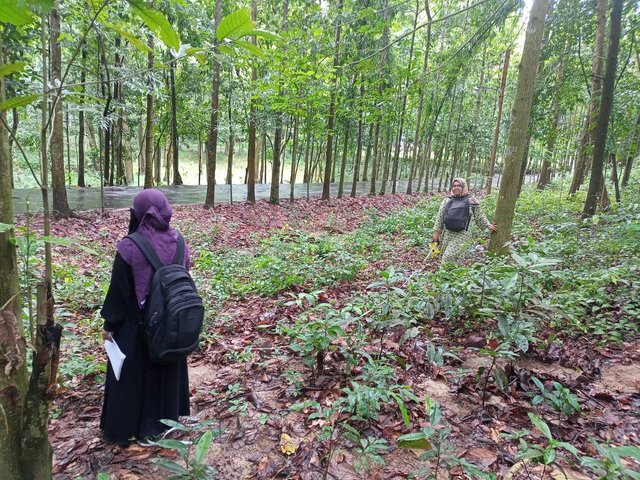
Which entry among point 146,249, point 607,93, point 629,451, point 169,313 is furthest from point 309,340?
point 607,93

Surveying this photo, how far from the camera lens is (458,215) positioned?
5.52 meters

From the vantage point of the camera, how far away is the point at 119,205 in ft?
44.0

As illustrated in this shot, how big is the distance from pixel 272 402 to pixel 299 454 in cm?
67

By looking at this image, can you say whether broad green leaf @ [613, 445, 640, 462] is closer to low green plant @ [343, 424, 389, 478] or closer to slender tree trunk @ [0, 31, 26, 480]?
low green plant @ [343, 424, 389, 478]

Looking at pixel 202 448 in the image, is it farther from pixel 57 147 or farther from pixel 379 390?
pixel 57 147

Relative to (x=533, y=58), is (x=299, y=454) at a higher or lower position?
lower

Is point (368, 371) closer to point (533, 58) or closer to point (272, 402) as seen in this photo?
point (272, 402)

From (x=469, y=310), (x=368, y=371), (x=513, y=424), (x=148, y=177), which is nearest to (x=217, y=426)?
(x=368, y=371)

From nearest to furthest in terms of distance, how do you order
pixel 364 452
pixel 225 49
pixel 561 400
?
pixel 225 49 < pixel 364 452 < pixel 561 400

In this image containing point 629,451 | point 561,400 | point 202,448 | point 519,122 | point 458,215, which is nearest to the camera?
point 629,451

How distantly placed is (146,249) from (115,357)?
757 millimetres

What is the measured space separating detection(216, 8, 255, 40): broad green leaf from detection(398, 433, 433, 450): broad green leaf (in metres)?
1.89

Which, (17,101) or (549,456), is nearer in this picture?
(17,101)

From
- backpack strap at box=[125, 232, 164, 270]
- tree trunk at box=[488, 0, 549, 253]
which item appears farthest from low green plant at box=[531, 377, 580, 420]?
backpack strap at box=[125, 232, 164, 270]
